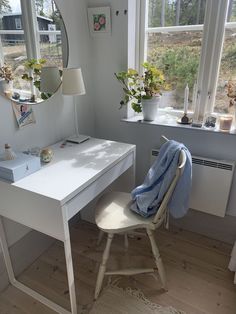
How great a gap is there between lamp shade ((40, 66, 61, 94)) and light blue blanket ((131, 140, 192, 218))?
0.81 meters

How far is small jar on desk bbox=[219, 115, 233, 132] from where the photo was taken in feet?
5.19

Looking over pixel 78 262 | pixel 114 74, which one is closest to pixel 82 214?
pixel 78 262

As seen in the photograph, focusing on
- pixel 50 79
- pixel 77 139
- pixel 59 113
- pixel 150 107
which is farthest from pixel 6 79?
pixel 150 107

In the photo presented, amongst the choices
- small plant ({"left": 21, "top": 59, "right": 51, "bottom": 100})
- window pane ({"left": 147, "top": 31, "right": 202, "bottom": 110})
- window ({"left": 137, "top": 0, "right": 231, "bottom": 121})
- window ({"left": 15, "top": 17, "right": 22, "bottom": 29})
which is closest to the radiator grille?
window ({"left": 137, "top": 0, "right": 231, "bottom": 121})

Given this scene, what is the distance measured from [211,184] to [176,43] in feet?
3.24

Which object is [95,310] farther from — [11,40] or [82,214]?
[11,40]

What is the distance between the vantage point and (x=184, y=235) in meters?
1.95

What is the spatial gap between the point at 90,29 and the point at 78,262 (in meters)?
1.65

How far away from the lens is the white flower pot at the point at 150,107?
1.74 meters

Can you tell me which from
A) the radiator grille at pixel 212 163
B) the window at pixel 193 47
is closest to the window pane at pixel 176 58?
the window at pixel 193 47

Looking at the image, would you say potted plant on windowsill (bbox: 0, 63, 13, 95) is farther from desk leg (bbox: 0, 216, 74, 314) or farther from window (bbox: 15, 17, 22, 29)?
desk leg (bbox: 0, 216, 74, 314)

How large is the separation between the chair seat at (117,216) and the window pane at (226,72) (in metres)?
0.89

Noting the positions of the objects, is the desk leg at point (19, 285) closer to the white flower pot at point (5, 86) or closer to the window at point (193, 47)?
the white flower pot at point (5, 86)

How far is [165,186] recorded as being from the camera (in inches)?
51.2
